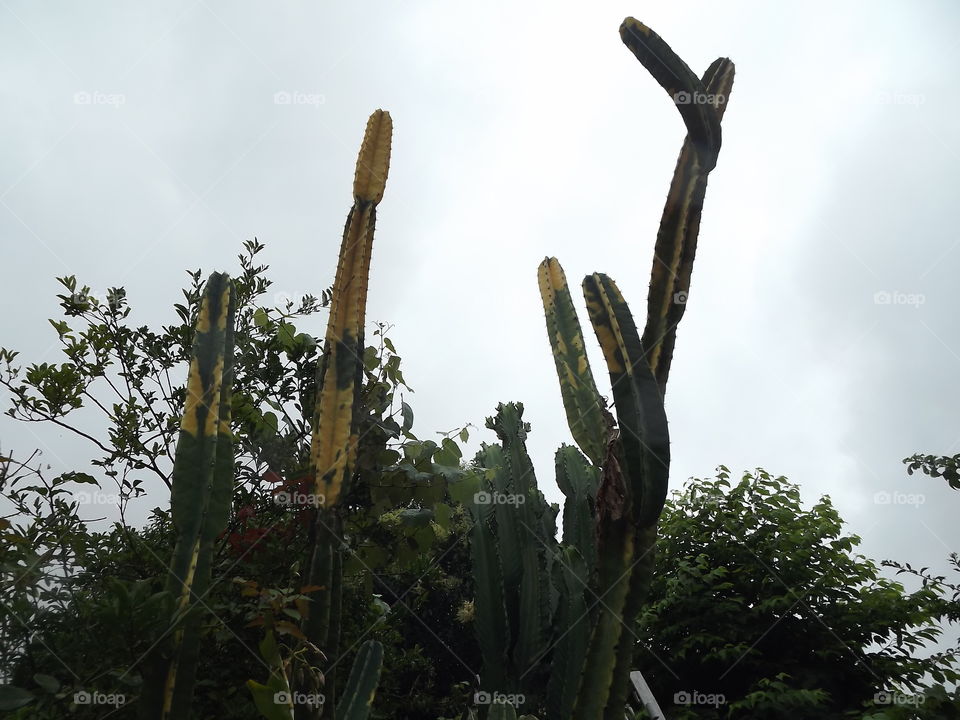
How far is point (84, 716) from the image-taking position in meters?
2.20

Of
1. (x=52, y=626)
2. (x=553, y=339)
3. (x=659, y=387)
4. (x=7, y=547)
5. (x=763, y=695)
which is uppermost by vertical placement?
(x=553, y=339)

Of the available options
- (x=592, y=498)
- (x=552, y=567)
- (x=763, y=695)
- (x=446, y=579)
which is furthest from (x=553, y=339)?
(x=446, y=579)

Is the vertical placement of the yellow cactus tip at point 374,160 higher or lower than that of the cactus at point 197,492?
higher

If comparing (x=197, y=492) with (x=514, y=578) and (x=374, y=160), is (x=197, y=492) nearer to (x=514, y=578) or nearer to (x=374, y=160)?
(x=374, y=160)

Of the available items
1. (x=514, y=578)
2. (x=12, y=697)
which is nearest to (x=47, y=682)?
(x=12, y=697)

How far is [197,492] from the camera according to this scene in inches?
89.2

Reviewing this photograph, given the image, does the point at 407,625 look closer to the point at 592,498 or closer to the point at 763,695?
the point at 763,695

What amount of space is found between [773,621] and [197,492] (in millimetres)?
4433

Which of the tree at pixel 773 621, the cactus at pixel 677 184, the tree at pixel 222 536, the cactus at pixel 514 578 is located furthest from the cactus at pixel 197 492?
the tree at pixel 773 621

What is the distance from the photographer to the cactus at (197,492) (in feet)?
6.79

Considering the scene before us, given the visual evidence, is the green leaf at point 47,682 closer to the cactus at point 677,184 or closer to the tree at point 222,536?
the tree at point 222,536

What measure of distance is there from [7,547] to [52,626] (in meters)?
0.33

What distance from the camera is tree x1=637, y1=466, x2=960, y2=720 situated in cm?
478

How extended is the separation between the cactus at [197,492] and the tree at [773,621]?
11.9 ft
